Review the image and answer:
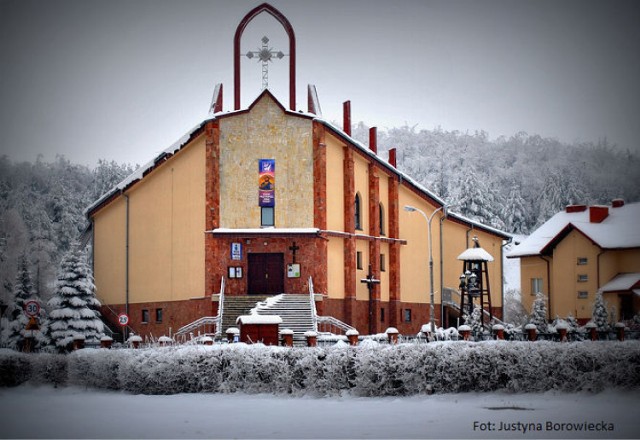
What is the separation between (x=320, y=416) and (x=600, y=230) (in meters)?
41.1

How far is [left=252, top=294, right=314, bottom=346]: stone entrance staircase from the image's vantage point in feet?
144

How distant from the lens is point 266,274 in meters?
48.4

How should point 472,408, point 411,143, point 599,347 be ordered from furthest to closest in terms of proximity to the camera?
point 411,143, point 599,347, point 472,408

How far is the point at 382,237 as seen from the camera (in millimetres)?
53500

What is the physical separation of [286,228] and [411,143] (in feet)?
304

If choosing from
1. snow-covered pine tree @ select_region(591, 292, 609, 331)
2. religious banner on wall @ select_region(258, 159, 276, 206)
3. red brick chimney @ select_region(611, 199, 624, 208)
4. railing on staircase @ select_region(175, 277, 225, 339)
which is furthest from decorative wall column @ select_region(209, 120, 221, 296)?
red brick chimney @ select_region(611, 199, 624, 208)

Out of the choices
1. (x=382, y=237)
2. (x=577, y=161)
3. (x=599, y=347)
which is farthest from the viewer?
(x=577, y=161)

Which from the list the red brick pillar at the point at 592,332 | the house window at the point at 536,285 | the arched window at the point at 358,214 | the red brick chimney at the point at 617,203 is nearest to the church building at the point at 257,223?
the arched window at the point at 358,214

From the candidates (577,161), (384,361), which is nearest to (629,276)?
(384,361)

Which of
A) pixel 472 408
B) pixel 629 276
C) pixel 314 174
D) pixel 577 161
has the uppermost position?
pixel 577 161

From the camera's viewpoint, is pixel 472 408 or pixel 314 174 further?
pixel 314 174

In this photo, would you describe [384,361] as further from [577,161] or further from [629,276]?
[577,161]

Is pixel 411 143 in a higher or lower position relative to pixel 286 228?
higher

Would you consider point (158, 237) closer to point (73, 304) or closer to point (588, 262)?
point (73, 304)
